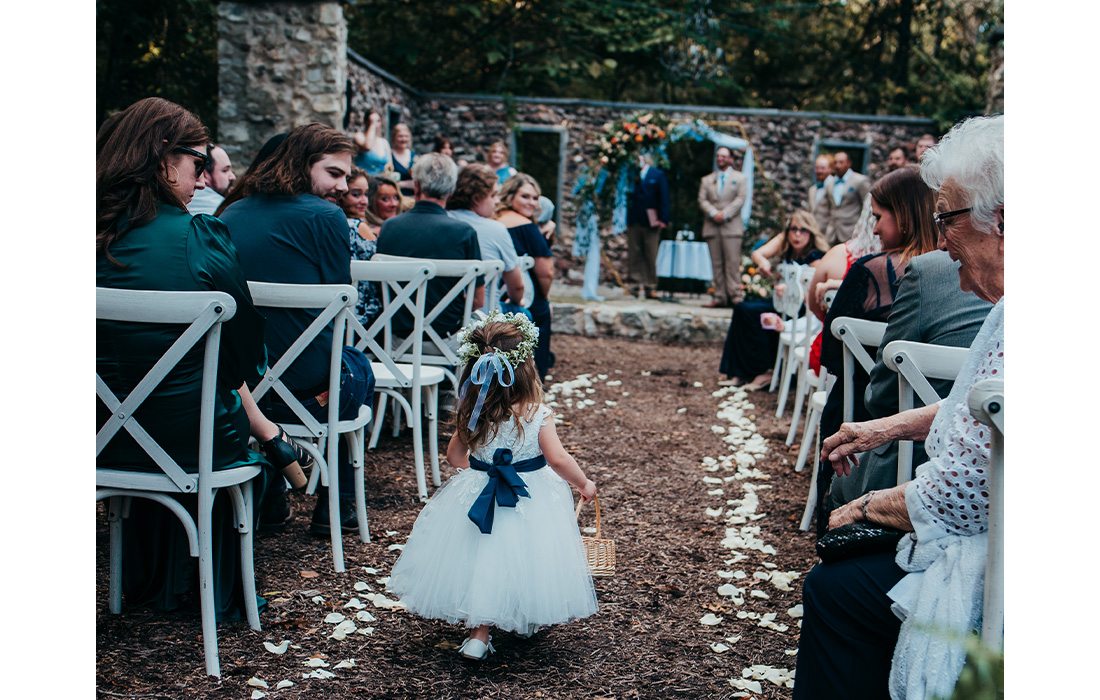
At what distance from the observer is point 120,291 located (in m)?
A: 2.30

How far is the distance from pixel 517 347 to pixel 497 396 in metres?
0.15

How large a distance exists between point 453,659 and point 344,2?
7554mm

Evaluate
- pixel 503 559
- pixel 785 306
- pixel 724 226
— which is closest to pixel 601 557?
pixel 503 559

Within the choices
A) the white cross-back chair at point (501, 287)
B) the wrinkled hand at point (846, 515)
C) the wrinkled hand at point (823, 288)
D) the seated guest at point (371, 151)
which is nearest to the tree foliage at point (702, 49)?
the seated guest at point (371, 151)

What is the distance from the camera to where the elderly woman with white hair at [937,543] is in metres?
1.69

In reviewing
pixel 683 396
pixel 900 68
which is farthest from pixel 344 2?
pixel 900 68

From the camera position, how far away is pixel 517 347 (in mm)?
2648

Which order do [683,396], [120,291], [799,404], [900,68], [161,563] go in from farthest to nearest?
[900,68] → [683,396] → [799,404] → [161,563] → [120,291]

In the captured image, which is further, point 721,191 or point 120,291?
point 721,191

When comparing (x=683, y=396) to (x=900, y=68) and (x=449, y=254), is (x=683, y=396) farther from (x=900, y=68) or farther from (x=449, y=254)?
(x=900, y=68)

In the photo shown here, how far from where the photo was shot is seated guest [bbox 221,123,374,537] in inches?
133

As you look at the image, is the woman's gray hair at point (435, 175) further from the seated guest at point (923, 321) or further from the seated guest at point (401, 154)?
the seated guest at point (401, 154)

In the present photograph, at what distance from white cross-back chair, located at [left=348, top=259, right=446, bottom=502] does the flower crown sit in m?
1.07
